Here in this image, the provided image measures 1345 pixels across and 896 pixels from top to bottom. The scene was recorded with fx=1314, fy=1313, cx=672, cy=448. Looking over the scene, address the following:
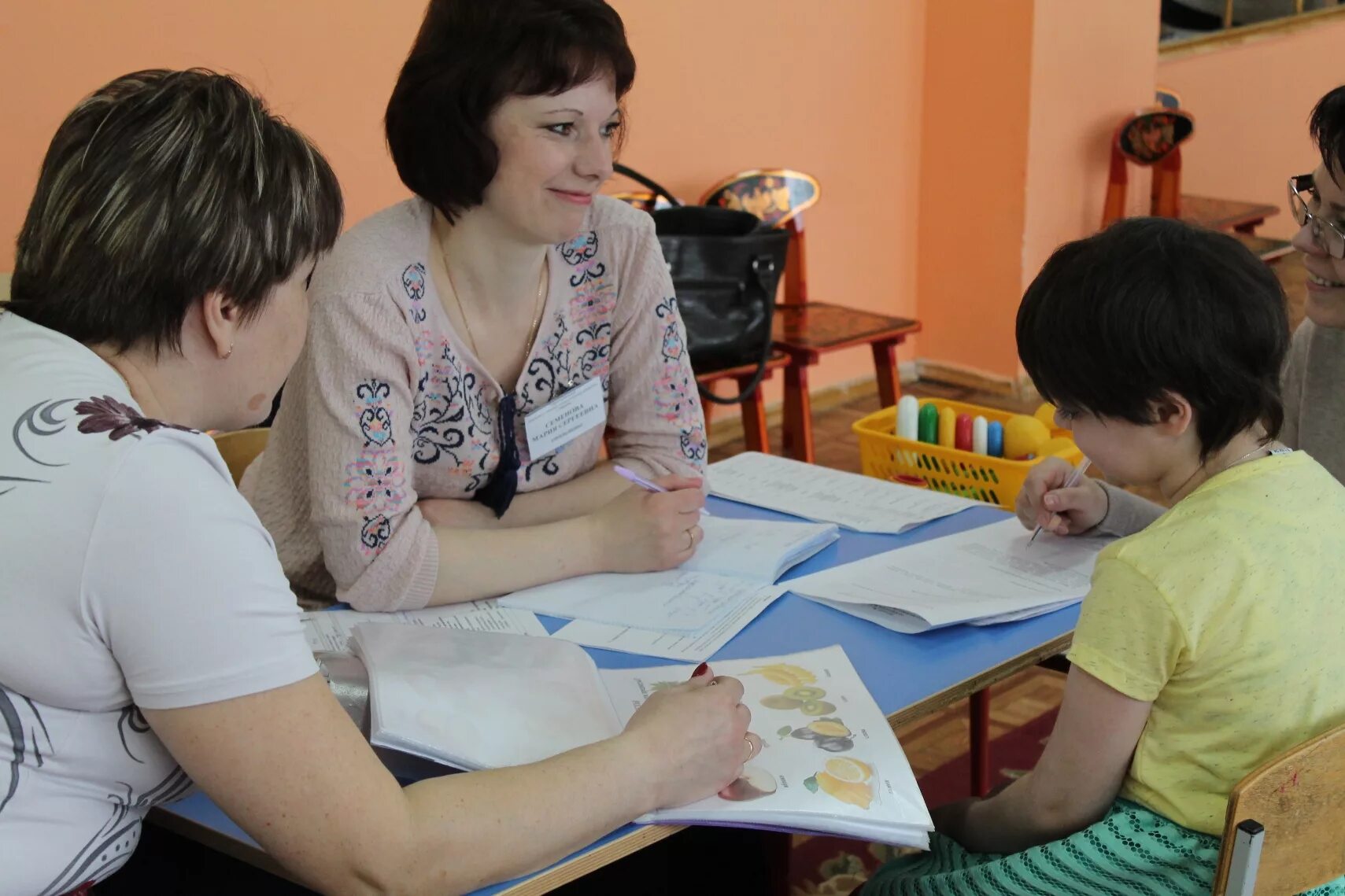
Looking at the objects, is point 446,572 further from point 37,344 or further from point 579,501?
point 37,344

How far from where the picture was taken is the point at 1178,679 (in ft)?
3.67

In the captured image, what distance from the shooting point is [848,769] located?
3.67ft

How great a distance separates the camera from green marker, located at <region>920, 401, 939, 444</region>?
7.38 feet

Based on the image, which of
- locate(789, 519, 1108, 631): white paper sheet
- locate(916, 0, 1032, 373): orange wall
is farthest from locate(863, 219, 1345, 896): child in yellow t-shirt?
locate(916, 0, 1032, 373): orange wall

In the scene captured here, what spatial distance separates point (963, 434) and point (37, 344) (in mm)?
1578

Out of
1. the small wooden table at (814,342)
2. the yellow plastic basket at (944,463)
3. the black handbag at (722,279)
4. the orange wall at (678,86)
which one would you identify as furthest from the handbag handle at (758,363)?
the orange wall at (678,86)

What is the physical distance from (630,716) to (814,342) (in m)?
2.52

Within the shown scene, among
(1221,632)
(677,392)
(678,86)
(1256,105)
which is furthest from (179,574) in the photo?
(1256,105)

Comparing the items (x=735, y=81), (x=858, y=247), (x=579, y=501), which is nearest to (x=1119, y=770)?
(x=579, y=501)

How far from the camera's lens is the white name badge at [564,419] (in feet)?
5.75

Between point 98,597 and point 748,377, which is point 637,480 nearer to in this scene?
point 98,597

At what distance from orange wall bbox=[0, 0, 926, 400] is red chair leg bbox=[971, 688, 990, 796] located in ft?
6.27

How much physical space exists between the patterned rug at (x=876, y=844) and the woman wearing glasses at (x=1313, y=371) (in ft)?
1.64

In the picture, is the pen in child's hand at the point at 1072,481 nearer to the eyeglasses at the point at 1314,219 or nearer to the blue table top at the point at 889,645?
the blue table top at the point at 889,645
